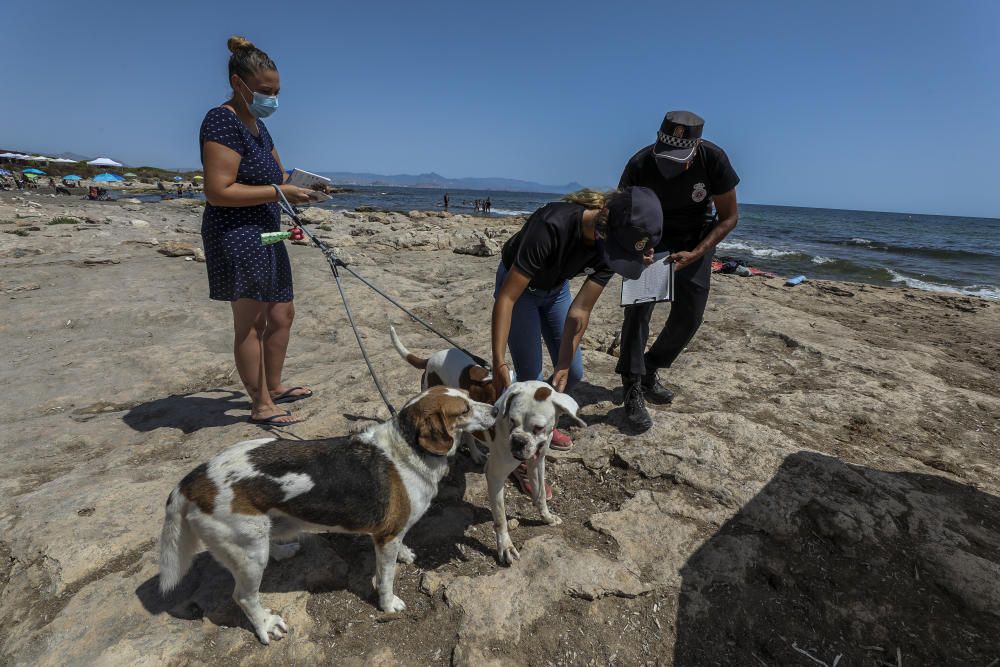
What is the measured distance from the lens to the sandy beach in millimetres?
2367

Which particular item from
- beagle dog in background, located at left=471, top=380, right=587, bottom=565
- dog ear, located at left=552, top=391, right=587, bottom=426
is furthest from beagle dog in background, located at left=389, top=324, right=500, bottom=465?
dog ear, located at left=552, top=391, right=587, bottom=426

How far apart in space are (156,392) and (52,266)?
712 cm

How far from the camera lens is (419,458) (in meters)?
2.69

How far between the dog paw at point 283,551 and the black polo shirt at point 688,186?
137 inches

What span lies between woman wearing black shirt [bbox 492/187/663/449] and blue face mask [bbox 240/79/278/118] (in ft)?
6.65

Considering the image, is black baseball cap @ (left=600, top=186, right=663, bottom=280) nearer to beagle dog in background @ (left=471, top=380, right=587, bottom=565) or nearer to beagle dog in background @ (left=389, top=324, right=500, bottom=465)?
beagle dog in background @ (left=471, top=380, right=587, bottom=565)

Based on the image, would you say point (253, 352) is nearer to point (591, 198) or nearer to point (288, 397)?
point (288, 397)

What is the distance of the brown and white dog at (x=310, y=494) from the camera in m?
2.23

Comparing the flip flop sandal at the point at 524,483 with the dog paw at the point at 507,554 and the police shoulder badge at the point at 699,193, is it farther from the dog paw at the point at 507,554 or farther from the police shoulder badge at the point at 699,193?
the police shoulder badge at the point at 699,193

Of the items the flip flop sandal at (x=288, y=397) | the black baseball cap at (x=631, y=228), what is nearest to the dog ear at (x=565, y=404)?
the black baseball cap at (x=631, y=228)

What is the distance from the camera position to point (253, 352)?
382cm

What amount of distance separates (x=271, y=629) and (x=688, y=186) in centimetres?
414

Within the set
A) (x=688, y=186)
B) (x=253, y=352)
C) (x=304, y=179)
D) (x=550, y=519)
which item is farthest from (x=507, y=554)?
(x=304, y=179)

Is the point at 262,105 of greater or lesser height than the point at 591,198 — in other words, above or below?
above
